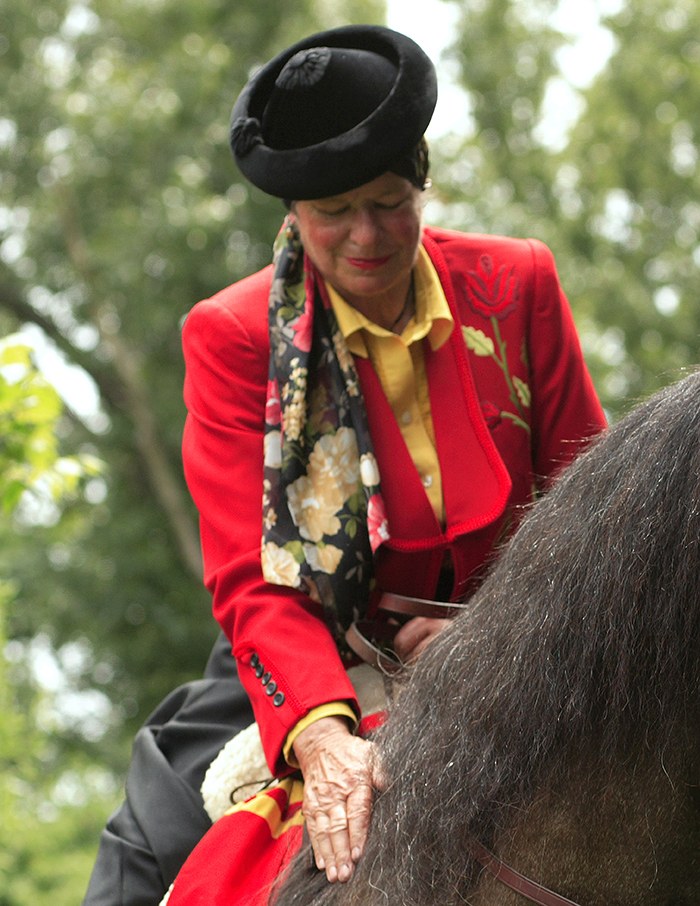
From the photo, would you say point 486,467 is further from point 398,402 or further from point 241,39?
point 241,39

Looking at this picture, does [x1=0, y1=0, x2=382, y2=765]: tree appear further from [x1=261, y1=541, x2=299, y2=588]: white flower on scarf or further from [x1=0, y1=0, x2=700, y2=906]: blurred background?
[x1=261, y1=541, x2=299, y2=588]: white flower on scarf

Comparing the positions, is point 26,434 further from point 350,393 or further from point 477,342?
point 477,342

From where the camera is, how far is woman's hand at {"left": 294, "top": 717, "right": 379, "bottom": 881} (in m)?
1.64

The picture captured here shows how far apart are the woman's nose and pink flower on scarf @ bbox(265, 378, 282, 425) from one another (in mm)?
350

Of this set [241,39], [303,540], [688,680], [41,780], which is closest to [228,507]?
[303,540]

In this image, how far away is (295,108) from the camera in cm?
200

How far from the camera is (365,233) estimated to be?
79.0 inches

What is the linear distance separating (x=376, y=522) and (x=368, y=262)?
543 mm

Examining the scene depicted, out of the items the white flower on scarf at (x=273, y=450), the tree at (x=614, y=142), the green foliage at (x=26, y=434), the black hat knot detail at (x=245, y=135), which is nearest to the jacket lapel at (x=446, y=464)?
the white flower on scarf at (x=273, y=450)

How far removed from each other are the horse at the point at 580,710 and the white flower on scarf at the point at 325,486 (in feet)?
1.85

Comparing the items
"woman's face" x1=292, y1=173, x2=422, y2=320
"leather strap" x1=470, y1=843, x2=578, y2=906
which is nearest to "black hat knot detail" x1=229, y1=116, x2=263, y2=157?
"woman's face" x1=292, y1=173, x2=422, y2=320

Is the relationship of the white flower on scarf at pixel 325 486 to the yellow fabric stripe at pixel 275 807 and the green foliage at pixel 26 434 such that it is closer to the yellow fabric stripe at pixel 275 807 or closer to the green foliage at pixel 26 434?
the yellow fabric stripe at pixel 275 807

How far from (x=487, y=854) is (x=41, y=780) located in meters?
11.8

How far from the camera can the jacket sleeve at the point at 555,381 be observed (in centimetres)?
229
